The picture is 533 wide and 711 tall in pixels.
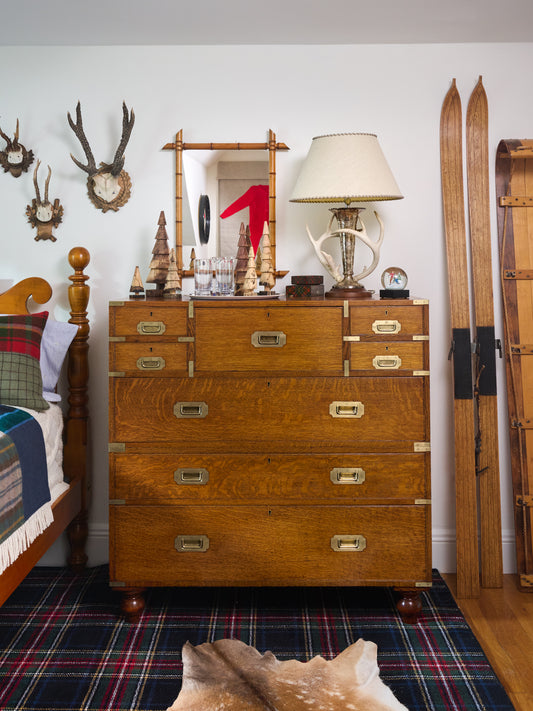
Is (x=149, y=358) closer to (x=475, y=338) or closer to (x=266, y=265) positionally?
(x=266, y=265)

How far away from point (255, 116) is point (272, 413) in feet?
4.41

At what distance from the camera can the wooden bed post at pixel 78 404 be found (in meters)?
2.92

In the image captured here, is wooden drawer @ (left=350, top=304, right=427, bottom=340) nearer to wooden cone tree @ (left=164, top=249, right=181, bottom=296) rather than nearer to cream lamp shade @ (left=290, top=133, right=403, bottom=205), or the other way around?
cream lamp shade @ (left=290, top=133, right=403, bottom=205)

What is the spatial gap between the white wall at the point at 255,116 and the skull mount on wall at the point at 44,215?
1.2 inches

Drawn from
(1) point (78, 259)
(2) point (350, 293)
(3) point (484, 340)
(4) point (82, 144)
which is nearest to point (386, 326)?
(2) point (350, 293)

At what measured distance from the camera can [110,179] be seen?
2992mm

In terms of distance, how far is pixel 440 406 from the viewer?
3.06m

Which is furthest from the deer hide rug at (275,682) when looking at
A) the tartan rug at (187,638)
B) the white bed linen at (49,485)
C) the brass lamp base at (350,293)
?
the brass lamp base at (350,293)

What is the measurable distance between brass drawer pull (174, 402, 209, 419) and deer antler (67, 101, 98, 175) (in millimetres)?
1148

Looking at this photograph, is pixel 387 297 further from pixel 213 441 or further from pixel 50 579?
pixel 50 579

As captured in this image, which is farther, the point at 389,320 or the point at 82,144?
the point at 82,144

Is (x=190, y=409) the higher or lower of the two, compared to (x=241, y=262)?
lower

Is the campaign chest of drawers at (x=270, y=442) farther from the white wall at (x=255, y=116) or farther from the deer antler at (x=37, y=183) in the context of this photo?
the deer antler at (x=37, y=183)

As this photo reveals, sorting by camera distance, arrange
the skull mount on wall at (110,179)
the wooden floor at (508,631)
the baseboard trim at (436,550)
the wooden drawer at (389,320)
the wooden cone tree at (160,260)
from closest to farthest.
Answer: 1. the wooden floor at (508,631)
2. the wooden drawer at (389,320)
3. the wooden cone tree at (160,260)
4. the skull mount on wall at (110,179)
5. the baseboard trim at (436,550)
